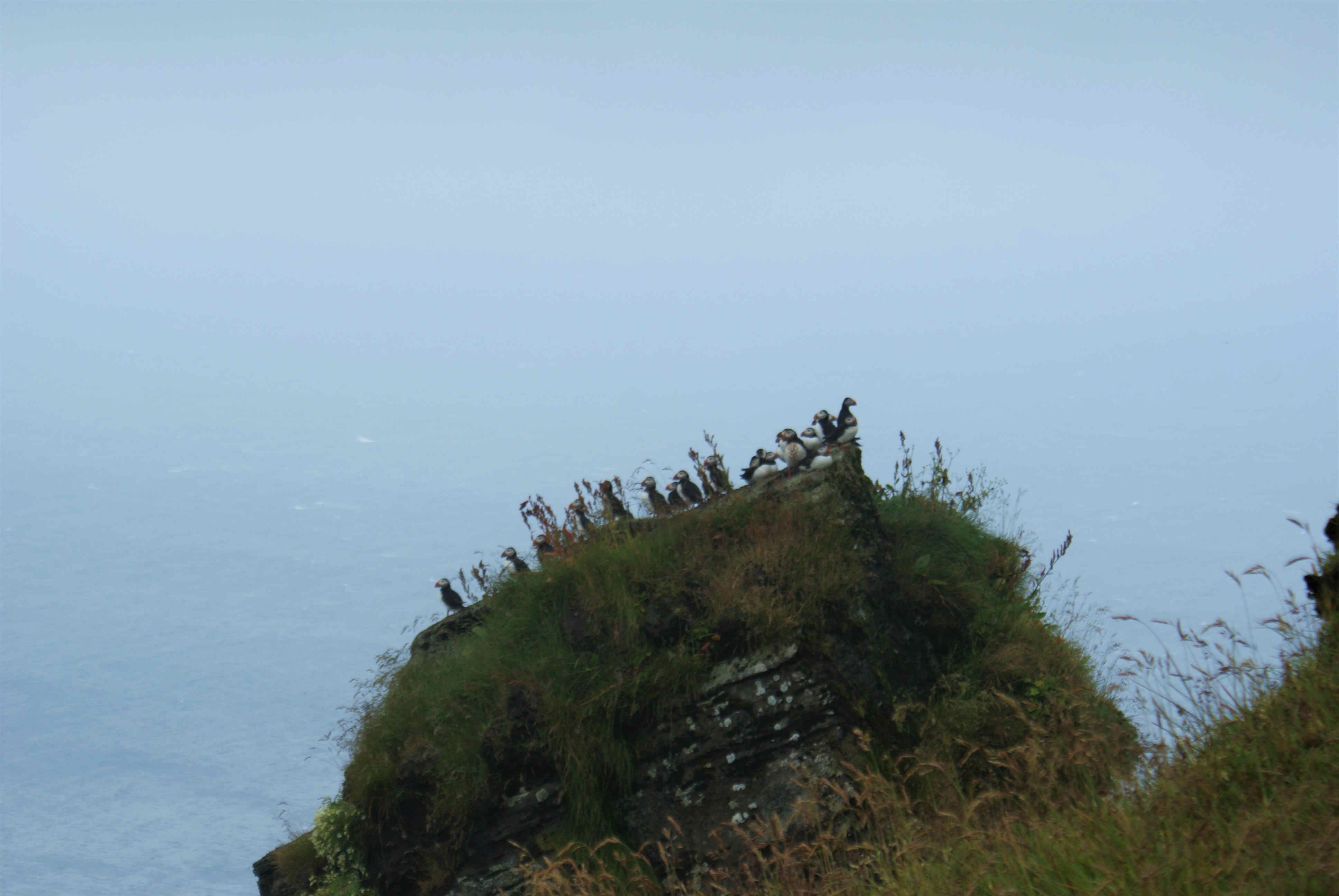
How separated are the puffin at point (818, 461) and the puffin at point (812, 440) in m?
0.04

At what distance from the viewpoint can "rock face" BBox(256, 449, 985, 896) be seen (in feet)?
27.7

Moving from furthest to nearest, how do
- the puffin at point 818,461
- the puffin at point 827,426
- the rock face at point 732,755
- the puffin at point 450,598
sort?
the puffin at point 450,598
the puffin at point 827,426
the puffin at point 818,461
the rock face at point 732,755

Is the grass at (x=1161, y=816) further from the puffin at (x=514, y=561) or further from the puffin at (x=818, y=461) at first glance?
the puffin at (x=514, y=561)

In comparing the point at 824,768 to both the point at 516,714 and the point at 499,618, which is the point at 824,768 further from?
the point at 499,618

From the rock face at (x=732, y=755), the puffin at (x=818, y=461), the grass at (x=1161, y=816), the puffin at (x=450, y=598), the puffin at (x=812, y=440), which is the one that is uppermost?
the puffin at (x=450, y=598)

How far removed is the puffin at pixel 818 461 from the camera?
10.1 metres

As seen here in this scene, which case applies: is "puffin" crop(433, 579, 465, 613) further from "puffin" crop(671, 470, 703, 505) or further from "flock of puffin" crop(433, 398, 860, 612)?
"puffin" crop(671, 470, 703, 505)

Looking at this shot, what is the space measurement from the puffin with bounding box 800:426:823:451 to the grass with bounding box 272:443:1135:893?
0.74m

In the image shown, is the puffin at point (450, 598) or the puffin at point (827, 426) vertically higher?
the puffin at point (450, 598)

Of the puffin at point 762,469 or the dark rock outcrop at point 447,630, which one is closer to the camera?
the puffin at point 762,469

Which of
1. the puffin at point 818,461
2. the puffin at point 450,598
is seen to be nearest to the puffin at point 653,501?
the puffin at point 818,461

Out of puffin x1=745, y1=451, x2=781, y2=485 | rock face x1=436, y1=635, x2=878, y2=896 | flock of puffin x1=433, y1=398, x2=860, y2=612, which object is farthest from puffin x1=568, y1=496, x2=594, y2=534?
rock face x1=436, y1=635, x2=878, y2=896

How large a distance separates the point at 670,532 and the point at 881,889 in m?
5.12

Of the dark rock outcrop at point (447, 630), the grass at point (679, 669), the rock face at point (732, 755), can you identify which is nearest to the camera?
the rock face at point (732, 755)
